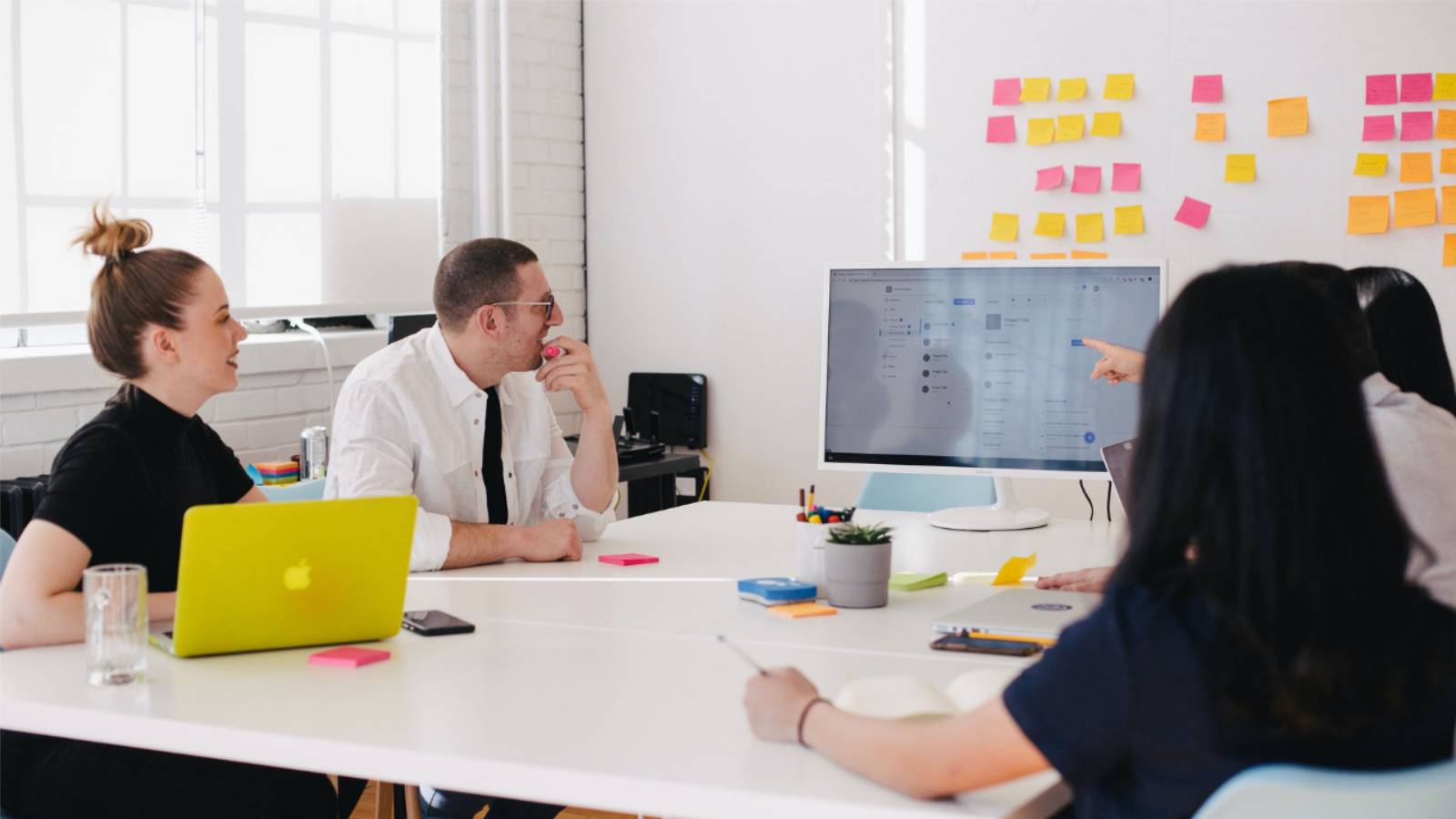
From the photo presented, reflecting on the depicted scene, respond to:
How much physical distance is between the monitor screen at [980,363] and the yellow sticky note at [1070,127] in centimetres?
136

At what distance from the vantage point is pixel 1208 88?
380cm

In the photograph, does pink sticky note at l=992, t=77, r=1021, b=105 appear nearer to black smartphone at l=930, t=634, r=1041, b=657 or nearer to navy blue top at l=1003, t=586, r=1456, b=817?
black smartphone at l=930, t=634, r=1041, b=657

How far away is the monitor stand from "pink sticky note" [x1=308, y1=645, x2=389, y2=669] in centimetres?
132

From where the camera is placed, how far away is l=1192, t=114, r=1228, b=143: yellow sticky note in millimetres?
3791

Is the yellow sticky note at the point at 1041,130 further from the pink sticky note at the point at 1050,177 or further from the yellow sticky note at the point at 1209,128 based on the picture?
the yellow sticky note at the point at 1209,128

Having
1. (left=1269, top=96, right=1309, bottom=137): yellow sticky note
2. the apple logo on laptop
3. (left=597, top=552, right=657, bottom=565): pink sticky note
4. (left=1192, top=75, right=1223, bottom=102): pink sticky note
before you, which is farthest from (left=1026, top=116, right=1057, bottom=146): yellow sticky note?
the apple logo on laptop

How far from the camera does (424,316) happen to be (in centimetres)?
387

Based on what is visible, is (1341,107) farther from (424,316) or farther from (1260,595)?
(1260,595)

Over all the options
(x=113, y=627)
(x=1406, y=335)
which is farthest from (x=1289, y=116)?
(x=113, y=627)

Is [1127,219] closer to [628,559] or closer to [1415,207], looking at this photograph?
[1415,207]

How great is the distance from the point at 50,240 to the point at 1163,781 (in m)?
2.84

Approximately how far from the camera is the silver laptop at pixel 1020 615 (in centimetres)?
186

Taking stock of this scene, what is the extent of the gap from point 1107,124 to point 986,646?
2453 mm

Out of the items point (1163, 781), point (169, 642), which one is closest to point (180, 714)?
point (169, 642)
